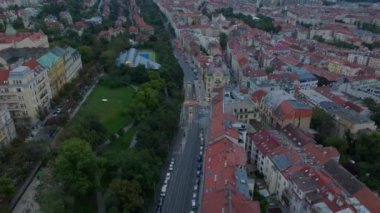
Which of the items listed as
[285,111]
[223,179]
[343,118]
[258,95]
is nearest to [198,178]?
[223,179]

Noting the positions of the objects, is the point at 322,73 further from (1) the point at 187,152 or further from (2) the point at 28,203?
(2) the point at 28,203

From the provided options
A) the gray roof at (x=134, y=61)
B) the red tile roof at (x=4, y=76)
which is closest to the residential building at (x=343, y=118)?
the gray roof at (x=134, y=61)

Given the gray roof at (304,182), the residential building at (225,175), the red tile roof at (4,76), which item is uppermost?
the red tile roof at (4,76)

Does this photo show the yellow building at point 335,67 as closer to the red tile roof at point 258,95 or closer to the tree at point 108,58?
the red tile roof at point 258,95

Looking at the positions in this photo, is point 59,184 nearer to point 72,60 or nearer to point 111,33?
point 72,60

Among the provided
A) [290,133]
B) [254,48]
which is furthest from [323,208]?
[254,48]

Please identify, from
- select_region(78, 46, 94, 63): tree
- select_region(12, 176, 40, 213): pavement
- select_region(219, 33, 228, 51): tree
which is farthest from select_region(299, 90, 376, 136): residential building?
select_region(78, 46, 94, 63): tree

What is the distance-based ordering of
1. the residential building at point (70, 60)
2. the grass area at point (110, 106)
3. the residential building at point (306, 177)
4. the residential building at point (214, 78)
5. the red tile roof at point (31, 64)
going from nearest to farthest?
the residential building at point (306, 177), the red tile roof at point (31, 64), the grass area at point (110, 106), the residential building at point (70, 60), the residential building at point (214, 78)
